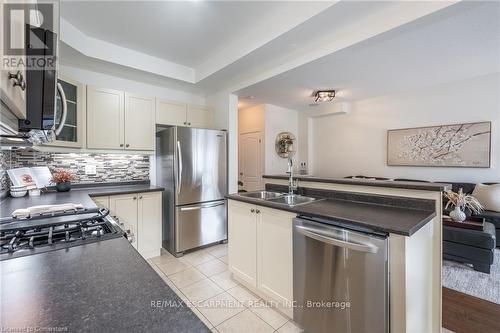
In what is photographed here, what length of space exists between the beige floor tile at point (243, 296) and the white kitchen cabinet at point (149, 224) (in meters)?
1.37

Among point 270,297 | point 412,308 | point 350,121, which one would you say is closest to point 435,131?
point 350,121

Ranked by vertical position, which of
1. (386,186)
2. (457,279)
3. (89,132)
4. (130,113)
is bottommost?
(457,279)

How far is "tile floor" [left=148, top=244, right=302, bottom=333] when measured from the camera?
70.5 inches

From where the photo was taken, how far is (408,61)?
286 cm

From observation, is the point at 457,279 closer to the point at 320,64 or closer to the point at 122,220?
the point at 320,64

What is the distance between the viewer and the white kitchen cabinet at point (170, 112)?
3301 mm

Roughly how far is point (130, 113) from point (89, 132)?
0.54 meters

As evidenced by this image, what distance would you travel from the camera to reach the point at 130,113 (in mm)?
3055

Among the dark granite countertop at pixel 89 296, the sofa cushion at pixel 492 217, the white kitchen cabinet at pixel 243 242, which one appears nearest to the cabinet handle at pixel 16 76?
the dark granite countertop at pixel 89 296

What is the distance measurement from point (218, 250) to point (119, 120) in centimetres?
221

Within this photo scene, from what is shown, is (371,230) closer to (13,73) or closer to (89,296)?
(89,296)

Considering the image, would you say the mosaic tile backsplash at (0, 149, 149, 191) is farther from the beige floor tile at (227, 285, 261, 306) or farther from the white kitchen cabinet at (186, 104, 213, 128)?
the beige floor tile at (227, 285, 261, 306)

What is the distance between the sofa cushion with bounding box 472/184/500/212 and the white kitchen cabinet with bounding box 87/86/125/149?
5093 mm

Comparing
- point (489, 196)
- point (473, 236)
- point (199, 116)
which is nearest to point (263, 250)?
point (473, 236)
